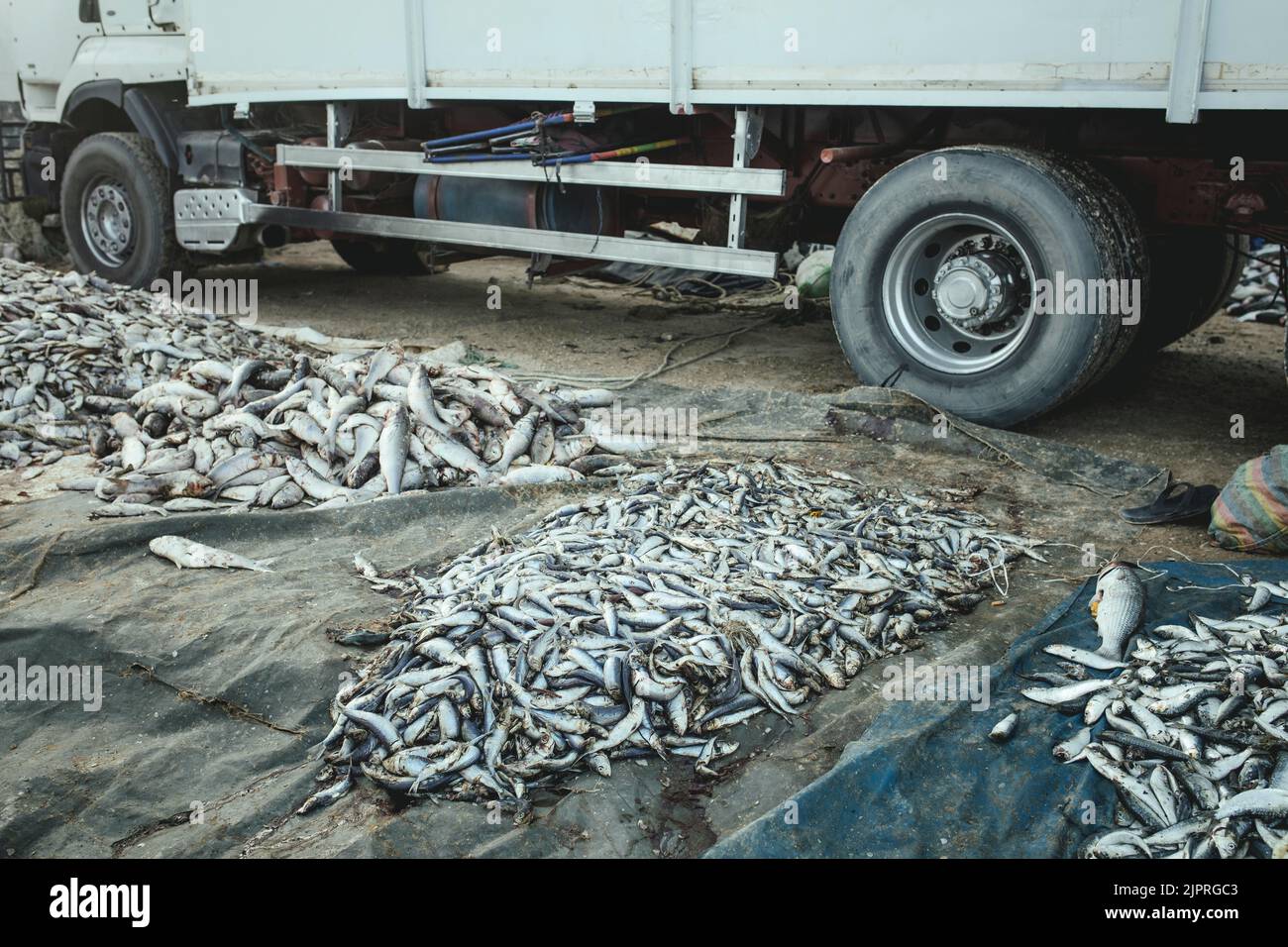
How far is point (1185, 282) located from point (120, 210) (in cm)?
887

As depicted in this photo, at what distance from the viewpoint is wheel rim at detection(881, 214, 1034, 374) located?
638 cm

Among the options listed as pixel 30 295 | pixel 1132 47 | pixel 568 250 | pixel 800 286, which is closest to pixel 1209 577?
pixel 1132 47

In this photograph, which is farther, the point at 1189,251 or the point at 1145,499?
the point at 1189,251

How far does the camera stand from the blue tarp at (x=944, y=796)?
3.12m

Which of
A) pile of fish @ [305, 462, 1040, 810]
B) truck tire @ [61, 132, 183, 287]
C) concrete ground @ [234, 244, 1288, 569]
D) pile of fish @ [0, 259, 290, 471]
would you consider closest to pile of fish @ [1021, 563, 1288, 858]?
pile of fish @ [305, 462, 1040, 810]

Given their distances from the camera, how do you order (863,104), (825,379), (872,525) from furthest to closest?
(825,379) → (863,104) → (872,525)

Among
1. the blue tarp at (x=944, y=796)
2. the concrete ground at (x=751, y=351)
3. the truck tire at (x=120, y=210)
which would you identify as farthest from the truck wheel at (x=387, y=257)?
the blue tarp at (x=944, y=796)

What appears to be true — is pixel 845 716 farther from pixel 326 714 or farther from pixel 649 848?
pixel 326 714

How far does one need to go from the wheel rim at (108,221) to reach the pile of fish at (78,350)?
1.80 meters

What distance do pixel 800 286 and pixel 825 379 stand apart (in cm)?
232

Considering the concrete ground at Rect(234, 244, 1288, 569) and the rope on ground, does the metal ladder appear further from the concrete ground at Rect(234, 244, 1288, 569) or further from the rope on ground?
the rope on ground

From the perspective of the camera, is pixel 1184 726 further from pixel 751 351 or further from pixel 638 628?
pixel 751 351

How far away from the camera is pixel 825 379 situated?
7.95 metres

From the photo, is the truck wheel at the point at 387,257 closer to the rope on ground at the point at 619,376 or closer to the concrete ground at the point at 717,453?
the concrete ground at the point at 717,453
